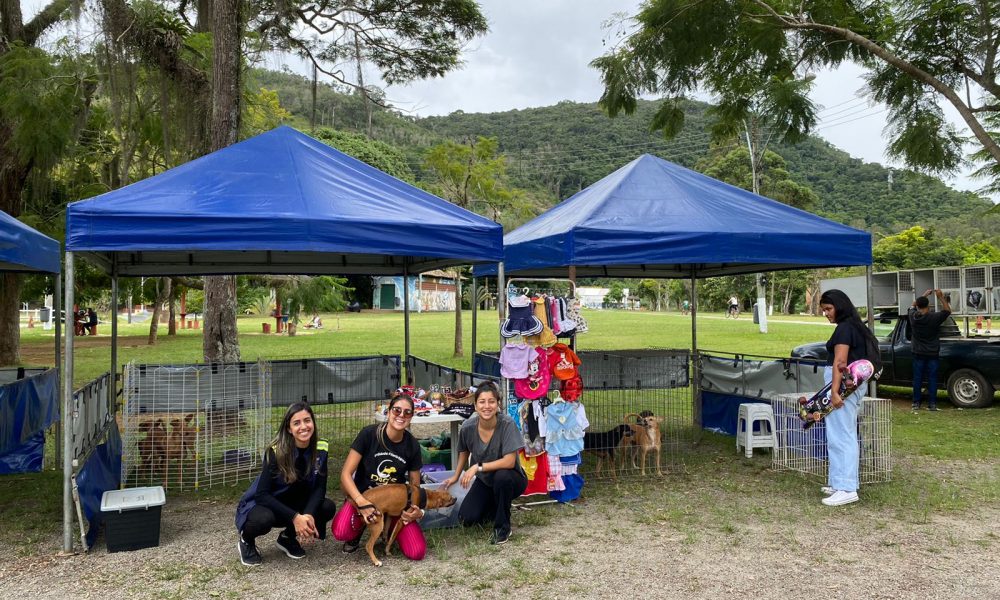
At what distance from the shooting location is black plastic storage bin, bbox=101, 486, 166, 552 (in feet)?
15.2

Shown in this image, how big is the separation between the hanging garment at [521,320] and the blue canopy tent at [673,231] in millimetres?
132

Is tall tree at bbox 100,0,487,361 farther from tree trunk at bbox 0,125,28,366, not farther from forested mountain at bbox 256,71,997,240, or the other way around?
forested mountain at bbox 256,71,997,240

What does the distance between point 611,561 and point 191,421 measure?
4.25 meters

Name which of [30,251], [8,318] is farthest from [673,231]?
[8,318]

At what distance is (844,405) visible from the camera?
5.76 m

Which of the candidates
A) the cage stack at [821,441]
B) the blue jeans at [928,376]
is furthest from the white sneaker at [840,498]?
the blue jeans at [928,376]

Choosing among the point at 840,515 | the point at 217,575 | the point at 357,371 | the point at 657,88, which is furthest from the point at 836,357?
the point at 657,88

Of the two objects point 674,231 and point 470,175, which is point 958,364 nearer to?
point 674,231

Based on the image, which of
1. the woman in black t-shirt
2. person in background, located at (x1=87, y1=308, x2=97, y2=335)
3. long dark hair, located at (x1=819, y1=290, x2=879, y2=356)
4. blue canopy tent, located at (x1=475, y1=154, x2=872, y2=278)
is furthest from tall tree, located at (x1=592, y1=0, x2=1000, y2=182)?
person in background, located at (x1=87, y1=308, x2=97, y2=335)

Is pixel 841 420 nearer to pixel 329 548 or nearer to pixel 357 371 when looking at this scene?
pixel 329 548

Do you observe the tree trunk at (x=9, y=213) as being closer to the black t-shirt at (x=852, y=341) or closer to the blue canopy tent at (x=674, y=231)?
the blue canopy tent at (x=674, y=231)

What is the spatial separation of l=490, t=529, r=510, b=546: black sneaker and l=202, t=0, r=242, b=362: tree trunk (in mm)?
6121

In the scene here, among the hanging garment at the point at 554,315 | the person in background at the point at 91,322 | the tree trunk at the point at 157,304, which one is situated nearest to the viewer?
the hanging garment at the point at 554,315

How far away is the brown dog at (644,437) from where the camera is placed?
6566mm
